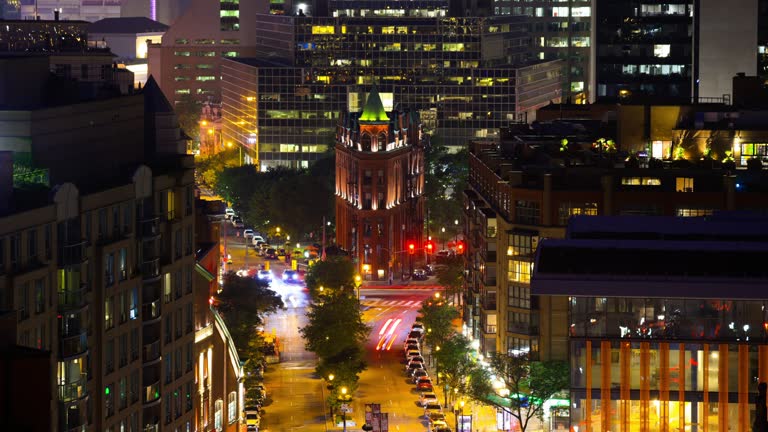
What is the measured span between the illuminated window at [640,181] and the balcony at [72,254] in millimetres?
73149

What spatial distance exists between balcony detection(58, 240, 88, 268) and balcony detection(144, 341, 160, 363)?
10277 millimetres

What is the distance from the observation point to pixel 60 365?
9925 centimetres

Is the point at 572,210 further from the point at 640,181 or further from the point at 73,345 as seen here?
the point at 73,345

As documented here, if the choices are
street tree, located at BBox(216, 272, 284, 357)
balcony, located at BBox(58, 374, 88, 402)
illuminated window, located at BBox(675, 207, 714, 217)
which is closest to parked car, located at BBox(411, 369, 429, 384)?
street tree, located at BBox(216, 272, 284, 357)

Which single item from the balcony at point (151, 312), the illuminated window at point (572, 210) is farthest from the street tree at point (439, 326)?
the balcony at point (151, 312)

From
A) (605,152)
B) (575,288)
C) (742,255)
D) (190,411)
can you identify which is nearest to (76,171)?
(190,411)

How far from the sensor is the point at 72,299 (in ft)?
330

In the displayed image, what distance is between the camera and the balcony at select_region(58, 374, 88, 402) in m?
98.6

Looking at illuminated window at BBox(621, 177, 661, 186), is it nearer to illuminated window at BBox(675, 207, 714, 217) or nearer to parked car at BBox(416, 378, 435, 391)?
illuminated window at BBox(675, 207, 714, 217)

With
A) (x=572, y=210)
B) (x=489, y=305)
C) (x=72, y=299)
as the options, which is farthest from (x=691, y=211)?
(x=72, y=299)

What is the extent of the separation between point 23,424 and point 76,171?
4627 centimetres

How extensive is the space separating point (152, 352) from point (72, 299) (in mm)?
11582

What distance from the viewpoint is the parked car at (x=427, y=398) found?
18162 cm

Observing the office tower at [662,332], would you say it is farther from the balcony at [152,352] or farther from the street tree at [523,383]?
the street tree at [523,383]
